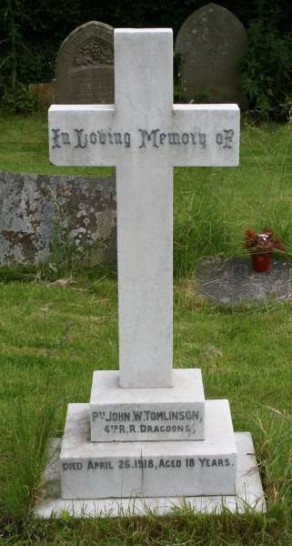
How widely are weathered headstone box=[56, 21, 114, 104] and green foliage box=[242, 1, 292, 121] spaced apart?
165cm

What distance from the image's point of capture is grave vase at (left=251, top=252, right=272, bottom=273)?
6773mm

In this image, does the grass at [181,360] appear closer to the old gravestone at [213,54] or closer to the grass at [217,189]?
the grass at [217,189]

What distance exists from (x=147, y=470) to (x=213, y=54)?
9.28 m

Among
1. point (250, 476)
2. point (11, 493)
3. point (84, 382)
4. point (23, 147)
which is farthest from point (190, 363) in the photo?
point (23, 147)

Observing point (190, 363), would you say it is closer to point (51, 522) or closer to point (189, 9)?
point (51, 522)

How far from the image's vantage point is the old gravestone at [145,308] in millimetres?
3850

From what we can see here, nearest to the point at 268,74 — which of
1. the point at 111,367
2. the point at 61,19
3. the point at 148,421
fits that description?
the point at 61,19

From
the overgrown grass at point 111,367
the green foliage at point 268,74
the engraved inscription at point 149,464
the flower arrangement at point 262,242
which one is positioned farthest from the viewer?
the green foliage at point 268,74

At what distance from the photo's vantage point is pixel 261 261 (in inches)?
267

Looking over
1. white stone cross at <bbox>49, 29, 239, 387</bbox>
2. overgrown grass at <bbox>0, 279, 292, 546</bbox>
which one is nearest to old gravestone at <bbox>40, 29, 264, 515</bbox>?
white stone cross at <bbox>49, 29, 239, 387</bbox>

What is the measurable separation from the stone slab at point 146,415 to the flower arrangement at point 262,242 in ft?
9.16

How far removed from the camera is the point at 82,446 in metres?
4.04

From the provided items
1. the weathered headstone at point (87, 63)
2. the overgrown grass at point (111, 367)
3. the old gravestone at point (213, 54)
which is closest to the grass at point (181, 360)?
the overgrown grass at point (111, 367)

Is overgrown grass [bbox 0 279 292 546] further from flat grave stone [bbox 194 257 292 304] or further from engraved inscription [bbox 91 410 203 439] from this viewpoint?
engraved inscription [bbox 91 410 203 439]
